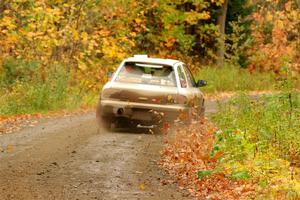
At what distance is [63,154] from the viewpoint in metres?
12.6

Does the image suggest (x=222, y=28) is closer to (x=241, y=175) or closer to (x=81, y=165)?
(x=81, y=165)

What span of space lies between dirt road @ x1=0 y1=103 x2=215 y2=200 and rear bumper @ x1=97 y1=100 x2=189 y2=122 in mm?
444

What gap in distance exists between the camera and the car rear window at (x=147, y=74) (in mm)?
15402

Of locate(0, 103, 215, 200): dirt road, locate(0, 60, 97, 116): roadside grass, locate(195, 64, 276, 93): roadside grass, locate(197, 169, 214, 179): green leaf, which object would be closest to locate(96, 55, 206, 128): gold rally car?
locate(0, 103, 215, 200): dirt road

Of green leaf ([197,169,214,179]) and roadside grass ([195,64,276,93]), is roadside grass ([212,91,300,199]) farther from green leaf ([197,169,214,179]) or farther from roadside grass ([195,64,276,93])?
roadside grass ([195,64,276,93])

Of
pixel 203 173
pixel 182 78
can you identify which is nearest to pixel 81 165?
pixel 203 173

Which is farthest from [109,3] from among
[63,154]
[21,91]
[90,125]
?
[63,154]

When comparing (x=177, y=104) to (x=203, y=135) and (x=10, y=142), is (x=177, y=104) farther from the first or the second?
(x=10, y=142)

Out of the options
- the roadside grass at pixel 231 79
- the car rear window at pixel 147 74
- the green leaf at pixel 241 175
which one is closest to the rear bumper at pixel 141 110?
the car rear window at pixel 147 74

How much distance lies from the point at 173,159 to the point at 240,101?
2.43 m

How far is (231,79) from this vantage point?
3331 cm

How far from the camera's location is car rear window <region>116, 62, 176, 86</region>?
15.4m

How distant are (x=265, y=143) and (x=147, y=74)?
4.11m

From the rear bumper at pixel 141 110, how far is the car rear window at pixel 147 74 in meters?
0.54
